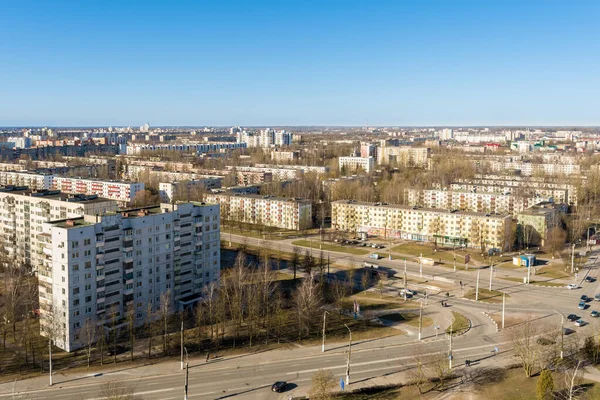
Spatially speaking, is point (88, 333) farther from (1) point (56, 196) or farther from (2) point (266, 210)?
(2) point (266, 210)

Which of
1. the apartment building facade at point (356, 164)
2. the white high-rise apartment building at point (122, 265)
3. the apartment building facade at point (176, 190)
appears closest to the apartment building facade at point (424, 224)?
the apartment building facade at point (176, 190)

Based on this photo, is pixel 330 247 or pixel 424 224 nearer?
pixel 330 247

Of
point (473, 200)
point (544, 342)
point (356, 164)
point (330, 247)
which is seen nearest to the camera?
Answer: point (544, 342)

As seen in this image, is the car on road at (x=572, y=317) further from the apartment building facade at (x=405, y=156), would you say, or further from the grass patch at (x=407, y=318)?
the apartment building facade at (x=405, y=156)

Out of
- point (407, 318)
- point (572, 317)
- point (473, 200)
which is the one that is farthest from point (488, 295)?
point (473, 200)

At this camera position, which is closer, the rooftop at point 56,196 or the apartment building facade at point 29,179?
the rooftop at point 56,196

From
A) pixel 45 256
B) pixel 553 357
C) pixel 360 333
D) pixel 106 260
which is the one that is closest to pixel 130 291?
pixel 106 260

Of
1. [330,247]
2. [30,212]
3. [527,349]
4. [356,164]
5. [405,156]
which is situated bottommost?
[330,247]
